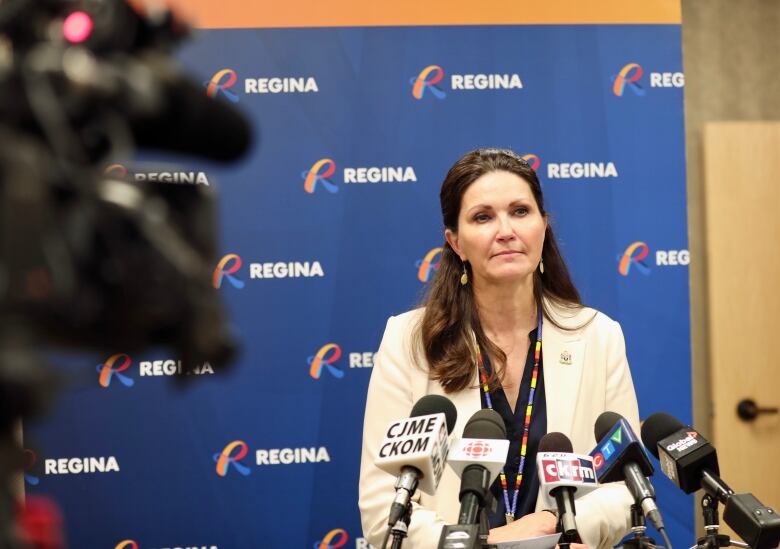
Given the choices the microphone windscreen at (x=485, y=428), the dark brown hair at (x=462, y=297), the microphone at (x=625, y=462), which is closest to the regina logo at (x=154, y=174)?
the microphone windscreen at (x=485, y=428)

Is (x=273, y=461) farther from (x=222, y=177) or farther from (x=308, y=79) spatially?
(x=308, y=79)

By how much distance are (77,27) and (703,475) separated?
138 centimetres

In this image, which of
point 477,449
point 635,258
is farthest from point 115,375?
point 477,449

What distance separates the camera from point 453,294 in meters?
2.79

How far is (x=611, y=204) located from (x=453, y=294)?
155 cm

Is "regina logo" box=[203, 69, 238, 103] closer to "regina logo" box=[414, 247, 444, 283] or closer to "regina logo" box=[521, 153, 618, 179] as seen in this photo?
"regina logo" box=[414, 247, 444, 283]

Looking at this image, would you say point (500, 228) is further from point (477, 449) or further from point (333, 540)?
point (333, 540)

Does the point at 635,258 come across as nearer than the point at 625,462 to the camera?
No

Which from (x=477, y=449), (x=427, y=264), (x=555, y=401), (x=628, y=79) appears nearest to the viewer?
(x=477, y=449)

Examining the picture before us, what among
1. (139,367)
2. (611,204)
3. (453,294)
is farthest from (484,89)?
(139,367)

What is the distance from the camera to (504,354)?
2664 mm

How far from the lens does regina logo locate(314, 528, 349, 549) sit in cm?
396

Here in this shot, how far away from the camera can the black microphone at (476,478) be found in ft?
4.88

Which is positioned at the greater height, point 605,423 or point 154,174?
point 154,174
